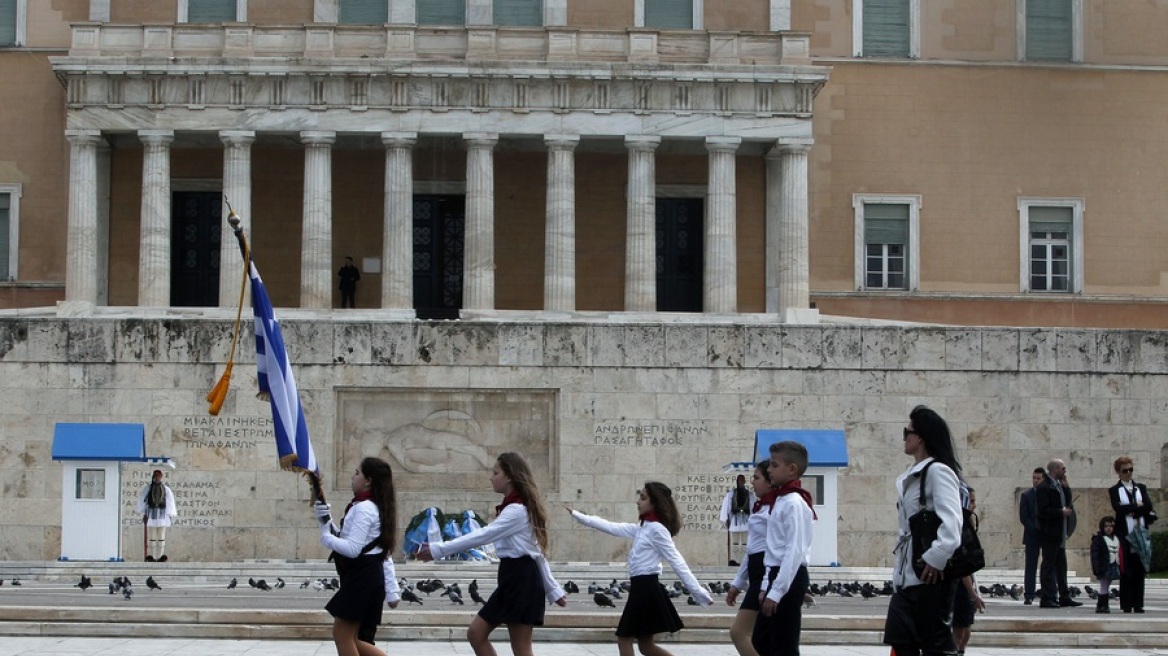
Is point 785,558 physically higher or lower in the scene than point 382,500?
lower

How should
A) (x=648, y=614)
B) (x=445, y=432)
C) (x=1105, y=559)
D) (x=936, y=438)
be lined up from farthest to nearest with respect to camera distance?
(x=445, y=432) → (x=1105, y=559) → (x=648, y=614) → (x=936, y=438)

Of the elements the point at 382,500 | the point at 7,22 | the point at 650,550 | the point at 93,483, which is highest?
the point at 7,22

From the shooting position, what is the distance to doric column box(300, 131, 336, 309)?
142 ft

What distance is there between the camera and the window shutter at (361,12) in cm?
4700

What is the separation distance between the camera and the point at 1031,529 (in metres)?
24.3

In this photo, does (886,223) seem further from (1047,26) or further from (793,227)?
(1047,26)

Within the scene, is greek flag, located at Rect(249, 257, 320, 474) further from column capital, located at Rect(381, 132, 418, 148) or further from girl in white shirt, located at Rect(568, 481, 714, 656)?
column capital, located at Rect(381, 132, 418, 148)

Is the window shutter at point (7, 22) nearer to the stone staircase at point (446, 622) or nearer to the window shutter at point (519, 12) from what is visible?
the window shutter at point (519, 12)

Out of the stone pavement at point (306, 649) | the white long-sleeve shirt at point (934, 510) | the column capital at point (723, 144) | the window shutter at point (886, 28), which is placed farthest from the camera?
the window shutter at point (886, 28)

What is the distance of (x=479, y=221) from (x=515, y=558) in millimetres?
29973

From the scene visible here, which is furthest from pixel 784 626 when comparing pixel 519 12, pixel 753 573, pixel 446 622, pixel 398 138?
pixel 519 12

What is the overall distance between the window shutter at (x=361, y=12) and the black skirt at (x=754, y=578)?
113 ft

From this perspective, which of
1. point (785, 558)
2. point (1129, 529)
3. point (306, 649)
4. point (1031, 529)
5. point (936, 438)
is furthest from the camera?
point (1031, 529)

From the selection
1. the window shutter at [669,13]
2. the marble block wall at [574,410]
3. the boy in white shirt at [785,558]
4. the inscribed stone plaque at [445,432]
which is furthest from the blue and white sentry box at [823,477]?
the window shutter at [669,13]
